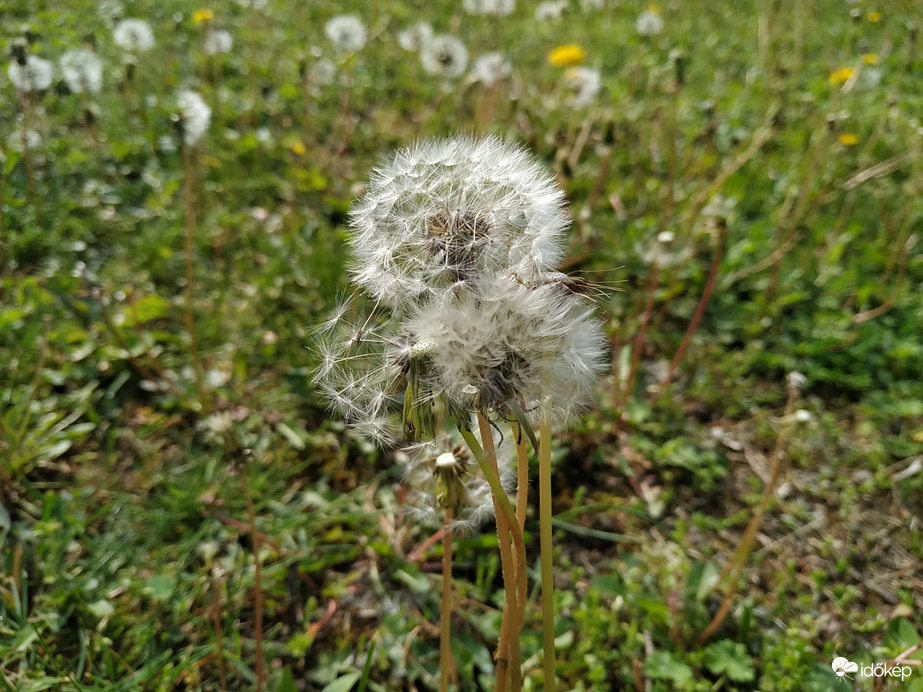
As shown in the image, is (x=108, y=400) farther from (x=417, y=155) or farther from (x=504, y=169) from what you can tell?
(x=504, y=169)

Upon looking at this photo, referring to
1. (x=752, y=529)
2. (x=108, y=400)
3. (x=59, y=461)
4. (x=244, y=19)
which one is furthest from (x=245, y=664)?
(x=244, y=19)

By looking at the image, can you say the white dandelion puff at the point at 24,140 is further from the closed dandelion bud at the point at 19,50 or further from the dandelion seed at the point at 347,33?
the dandelion seed at the point at 347,33

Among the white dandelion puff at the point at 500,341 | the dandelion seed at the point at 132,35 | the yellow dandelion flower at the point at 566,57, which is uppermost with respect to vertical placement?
the dandelion seed at the point at 132,35

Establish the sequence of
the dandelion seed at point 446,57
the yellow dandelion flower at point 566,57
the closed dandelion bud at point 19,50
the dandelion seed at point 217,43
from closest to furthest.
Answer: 1. the closed dandelion bud at point 19,50
2. the dandelion seed at point 446,57
3. the dandelion seed at point 217,43
4. the yellow dandelion flower at point 566,57

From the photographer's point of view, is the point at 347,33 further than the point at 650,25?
No

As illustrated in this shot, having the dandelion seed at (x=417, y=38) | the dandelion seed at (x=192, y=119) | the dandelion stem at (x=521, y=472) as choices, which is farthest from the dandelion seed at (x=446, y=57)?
the dandelion stem at (x=521, y=472)

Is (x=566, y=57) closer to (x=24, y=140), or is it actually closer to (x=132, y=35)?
(x=132, y=35)

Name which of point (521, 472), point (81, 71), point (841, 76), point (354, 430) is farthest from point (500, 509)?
point (841, 76)
